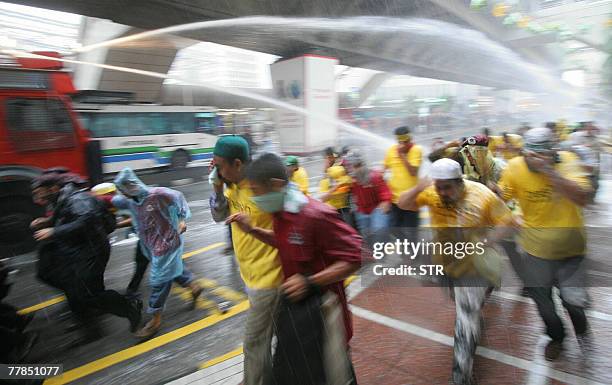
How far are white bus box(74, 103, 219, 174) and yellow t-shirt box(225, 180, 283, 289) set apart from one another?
27.5ft

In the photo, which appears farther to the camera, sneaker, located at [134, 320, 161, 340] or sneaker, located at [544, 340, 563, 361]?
sneaker, located at [134, 320, 161, 340]

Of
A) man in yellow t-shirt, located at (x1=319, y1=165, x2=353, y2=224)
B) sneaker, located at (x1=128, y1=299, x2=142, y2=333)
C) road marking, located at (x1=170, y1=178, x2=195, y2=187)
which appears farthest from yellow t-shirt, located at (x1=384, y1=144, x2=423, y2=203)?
road marking, located at (x1=170, y1=178, x2=195, y2=187)

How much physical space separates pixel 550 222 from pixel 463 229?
648mm

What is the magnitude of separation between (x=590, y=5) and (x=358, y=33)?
9.65 metres

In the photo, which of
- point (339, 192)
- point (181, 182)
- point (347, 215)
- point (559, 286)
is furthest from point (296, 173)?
point (181, 182)

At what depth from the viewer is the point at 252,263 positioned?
7.91 ft

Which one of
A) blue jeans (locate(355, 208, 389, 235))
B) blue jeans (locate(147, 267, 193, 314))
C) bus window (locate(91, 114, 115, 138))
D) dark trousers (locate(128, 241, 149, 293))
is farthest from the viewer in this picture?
bus window (locate(91, 114, 115, 138))

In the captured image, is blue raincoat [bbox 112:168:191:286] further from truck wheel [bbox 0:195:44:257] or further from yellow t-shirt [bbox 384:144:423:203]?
truck wheel [bbox 0:195:44:257]

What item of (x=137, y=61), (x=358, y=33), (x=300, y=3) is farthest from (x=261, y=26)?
(x=137, y=61)

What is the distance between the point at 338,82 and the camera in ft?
62.7

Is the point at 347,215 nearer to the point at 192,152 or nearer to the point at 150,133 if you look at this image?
the point at 150,133

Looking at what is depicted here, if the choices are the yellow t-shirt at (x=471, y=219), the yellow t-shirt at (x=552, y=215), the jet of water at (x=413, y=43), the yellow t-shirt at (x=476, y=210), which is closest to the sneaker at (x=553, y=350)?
the yellow t-shirt at (x=552, y=215)

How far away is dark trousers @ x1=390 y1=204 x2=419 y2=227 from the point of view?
15.1 ft

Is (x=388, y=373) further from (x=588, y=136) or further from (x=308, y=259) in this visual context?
(x=588, y=136)
